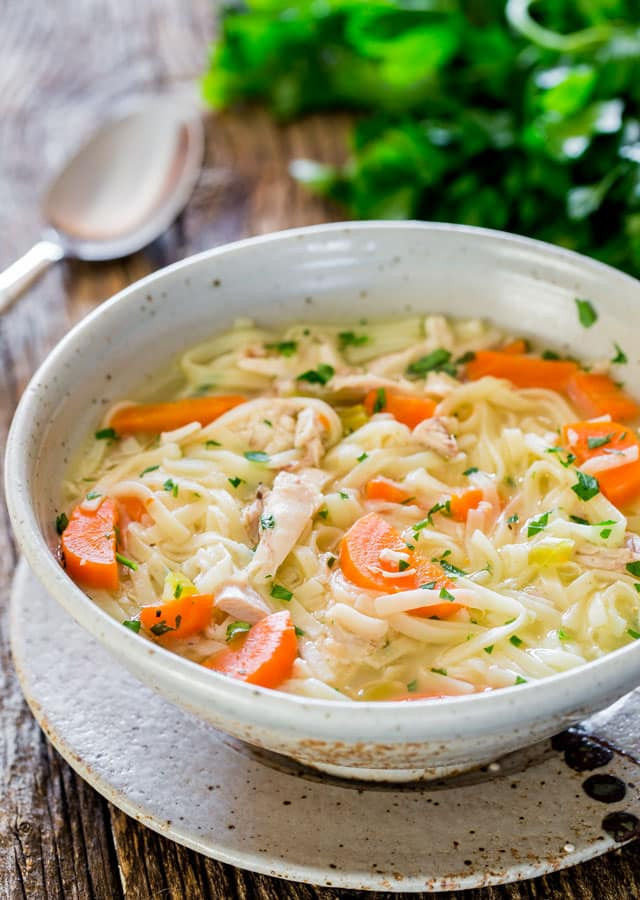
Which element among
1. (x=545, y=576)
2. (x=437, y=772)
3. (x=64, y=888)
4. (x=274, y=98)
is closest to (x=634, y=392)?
(x=545, y=576)

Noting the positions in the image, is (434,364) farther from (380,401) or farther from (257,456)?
(257,456)

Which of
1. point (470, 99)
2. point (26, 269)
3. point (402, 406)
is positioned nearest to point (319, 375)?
point (402, 406)

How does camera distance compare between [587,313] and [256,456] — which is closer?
[256,456]

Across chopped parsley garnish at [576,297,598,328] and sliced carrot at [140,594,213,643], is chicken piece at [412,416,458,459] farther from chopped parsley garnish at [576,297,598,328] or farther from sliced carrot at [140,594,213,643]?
sliced carrot at [140,594,213,643]

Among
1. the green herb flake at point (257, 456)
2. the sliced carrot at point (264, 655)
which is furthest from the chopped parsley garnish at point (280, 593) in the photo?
the green herb flake at point (257, 456)

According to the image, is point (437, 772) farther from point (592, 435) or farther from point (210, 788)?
point (592, 435)

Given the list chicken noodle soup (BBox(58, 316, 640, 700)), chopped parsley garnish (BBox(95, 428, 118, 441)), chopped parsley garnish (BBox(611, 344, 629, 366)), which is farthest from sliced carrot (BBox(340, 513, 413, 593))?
chopped parsley garnish (BBox(611, 344, 629, 366))

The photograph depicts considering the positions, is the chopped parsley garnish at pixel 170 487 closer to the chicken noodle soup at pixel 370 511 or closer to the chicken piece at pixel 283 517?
the chicken noodle soup at pixel 370 511
